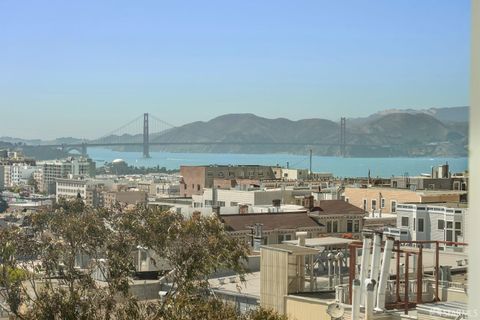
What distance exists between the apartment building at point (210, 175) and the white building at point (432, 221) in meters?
33.0

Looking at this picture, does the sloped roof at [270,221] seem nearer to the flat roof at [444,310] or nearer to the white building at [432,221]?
the white building at [432,221]

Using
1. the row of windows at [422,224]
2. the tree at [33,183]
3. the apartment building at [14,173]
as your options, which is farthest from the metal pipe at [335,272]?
the apartment building at [14,173]

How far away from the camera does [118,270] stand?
12.5m

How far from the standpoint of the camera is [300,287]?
373 inches

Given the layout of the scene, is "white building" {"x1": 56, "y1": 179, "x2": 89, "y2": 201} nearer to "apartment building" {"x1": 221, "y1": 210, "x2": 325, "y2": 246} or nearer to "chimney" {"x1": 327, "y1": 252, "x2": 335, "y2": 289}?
"apartment building" {"x1": 221, "y1": 210, "x2": 325, "y2": 246}

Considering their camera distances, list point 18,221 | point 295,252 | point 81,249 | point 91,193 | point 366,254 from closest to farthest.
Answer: point 366,254
point 295,252
point 81,249
point 18,221
point 91,193

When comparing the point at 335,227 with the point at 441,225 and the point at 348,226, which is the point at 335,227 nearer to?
the point at 348,226

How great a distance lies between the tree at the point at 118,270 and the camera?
9.38m

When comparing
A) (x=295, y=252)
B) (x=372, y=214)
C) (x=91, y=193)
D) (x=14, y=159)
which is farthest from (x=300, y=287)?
(x=14, y=159)

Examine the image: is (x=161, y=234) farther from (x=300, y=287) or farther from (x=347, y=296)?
(x=347, y=296)

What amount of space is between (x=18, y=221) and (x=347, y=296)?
225 feet

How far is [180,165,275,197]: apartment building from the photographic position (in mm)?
55625

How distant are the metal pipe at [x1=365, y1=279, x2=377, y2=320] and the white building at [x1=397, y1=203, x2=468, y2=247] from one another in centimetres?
1199

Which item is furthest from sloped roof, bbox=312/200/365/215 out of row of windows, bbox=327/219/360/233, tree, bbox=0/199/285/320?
tree, bbox=0/199/285/320
